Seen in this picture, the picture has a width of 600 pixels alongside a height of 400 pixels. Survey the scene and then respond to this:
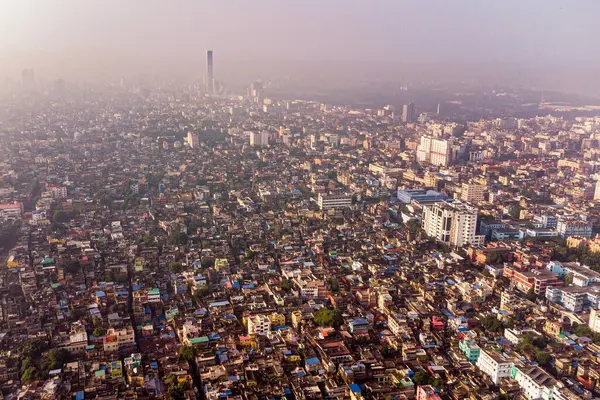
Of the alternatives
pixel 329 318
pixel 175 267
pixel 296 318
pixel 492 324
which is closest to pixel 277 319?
pixel 296 318

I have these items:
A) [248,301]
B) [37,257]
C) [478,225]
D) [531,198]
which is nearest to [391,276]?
[248,301]

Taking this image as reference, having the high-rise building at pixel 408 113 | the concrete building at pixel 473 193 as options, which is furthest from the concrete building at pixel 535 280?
the high-rise building at pixel 408 113

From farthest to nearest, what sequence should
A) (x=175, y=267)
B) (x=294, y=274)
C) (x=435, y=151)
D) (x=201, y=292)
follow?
(x=435, y=151) → (x=175, y=267) → (x=294, y=274) → (x=201, y=292)

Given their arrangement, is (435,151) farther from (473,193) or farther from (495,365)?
(495,365)

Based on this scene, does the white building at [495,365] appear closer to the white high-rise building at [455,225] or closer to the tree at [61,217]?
the white high-rise building at [455,225]

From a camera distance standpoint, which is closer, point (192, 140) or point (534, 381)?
point (534, 381)

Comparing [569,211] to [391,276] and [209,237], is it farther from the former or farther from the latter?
[209,237]

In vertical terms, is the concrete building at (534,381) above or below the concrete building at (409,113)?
below
